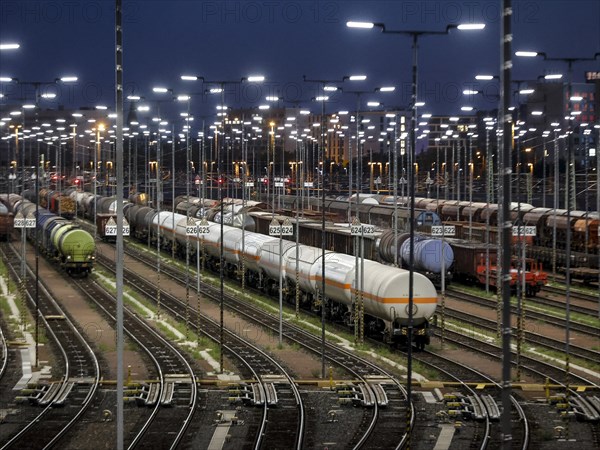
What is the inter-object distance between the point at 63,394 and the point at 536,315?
80.5 feet

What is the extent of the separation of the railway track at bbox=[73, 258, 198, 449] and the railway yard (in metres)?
0.06

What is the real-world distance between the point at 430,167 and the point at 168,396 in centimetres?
13972

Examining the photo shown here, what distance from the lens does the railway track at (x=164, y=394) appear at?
24422 millimetres

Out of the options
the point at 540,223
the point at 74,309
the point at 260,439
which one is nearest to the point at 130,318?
the point at 74,309

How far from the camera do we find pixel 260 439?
78.8ft

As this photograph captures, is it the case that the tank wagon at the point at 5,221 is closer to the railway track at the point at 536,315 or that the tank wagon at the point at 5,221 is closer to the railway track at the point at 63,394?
the railway track at the point at 536,315

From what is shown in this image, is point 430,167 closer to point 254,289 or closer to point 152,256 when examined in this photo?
point 152,256

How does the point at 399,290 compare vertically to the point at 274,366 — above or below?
above

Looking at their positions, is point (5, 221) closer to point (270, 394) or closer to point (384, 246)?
point (384, 246)

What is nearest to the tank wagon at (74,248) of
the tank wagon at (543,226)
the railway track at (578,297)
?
the tank wagon at (543,226)

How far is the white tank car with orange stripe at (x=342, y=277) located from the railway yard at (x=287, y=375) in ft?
1.43

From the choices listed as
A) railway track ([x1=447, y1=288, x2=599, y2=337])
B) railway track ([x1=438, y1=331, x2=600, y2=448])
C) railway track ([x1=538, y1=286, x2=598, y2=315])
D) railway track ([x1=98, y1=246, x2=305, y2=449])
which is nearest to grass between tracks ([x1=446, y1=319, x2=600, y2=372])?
railway track ([x1=438, y1=331, x2=600, y2=448])

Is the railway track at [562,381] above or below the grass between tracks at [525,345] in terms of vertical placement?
above

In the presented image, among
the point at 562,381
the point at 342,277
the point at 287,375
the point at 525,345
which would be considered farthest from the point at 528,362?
the point at 342,277
